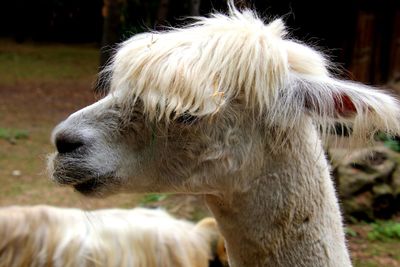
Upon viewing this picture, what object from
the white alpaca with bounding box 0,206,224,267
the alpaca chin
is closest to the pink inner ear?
the alpaca chin

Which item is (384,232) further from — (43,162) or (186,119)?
(186,119)

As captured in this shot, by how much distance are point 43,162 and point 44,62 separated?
1715 cm

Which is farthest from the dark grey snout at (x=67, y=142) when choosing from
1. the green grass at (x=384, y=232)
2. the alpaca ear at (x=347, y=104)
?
the green grass at (x=384, y=232)

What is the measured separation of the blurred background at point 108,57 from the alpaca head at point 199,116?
1.04 feet

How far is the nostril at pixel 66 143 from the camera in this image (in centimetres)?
184

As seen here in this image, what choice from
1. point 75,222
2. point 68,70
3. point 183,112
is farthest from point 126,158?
point 68,70

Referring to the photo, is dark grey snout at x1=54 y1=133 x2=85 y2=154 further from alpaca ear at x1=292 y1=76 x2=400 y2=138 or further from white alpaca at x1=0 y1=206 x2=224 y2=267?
white alpaca at x1=0 y1=206 x2=224 y2=267

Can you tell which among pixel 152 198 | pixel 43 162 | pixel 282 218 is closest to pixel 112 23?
pixel 152 198

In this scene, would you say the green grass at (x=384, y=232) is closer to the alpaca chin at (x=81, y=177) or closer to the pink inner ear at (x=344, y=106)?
the pink inner ear at (x=344, y=106)

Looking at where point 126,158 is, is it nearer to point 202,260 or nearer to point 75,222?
point 75,222

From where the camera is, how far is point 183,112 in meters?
1.81

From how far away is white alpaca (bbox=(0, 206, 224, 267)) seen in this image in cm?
313

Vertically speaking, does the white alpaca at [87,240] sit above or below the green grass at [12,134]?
→ above

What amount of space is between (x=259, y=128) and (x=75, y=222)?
168 centimetres
